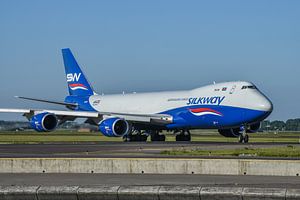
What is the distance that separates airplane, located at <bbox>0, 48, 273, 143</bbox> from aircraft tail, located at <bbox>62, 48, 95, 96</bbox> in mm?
1683

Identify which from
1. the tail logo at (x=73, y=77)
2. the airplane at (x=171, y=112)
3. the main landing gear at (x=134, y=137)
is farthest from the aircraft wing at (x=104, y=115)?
the tail logo at (x=73, y=77)

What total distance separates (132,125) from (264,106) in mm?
14049

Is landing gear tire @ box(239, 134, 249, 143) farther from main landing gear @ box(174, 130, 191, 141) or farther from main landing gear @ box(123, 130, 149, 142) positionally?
main landing gear @ box(123, 130, 149, 142)

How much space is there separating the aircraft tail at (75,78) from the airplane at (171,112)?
66.3 inches

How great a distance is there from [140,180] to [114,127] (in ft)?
128

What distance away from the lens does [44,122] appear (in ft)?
Result: 212

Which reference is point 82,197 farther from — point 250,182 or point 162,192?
point 250,182

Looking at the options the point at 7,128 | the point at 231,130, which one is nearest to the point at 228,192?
the point at 231,130

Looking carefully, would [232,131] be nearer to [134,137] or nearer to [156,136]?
[156,136]

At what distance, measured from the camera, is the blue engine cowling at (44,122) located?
6431 cm

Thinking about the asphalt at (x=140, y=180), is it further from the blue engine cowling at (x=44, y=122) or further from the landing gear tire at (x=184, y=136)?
the landing gear tire at (x=184, y=136)

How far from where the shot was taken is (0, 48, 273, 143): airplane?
59.5m

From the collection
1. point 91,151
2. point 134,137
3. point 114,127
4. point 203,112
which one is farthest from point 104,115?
point 91,151

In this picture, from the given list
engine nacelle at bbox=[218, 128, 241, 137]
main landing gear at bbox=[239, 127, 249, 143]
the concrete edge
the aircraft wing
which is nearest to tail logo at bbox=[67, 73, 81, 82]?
the aircraft wing
